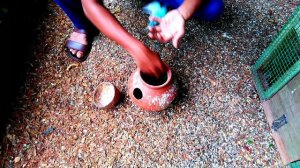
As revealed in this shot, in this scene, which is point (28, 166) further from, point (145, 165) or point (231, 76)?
point (231, 76)

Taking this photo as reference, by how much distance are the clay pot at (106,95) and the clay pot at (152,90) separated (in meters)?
0.17

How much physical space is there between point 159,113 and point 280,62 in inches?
26.4

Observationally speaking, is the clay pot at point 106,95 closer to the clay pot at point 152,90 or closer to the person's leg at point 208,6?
the clay pot at point 152,90

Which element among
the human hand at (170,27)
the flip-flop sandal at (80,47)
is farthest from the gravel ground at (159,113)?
the human hand at (170,27)

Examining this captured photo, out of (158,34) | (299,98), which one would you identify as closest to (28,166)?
(158,34)

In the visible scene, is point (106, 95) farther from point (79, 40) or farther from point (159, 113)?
point (79, 40)

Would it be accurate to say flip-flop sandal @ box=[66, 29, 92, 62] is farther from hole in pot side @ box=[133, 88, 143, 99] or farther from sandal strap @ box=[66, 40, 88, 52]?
hole in pot side @ box=[133, 88, 143, 99]

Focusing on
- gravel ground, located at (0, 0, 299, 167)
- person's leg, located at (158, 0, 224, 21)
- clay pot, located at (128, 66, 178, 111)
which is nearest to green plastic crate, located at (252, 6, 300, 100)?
gravel ground, located at (0, 0, 299, 167)

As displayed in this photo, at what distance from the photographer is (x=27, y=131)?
5.48ft

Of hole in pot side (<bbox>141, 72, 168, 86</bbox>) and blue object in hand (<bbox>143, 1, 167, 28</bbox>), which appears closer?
hole in pot side (<bbox>141, 72, 168, 86</bbox>)

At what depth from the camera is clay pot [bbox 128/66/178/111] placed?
1.35 metres

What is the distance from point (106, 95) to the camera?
1634mm

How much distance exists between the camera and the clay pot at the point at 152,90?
1350 millimetres

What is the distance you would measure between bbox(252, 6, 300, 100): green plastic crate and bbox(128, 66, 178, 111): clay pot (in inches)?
20.0
